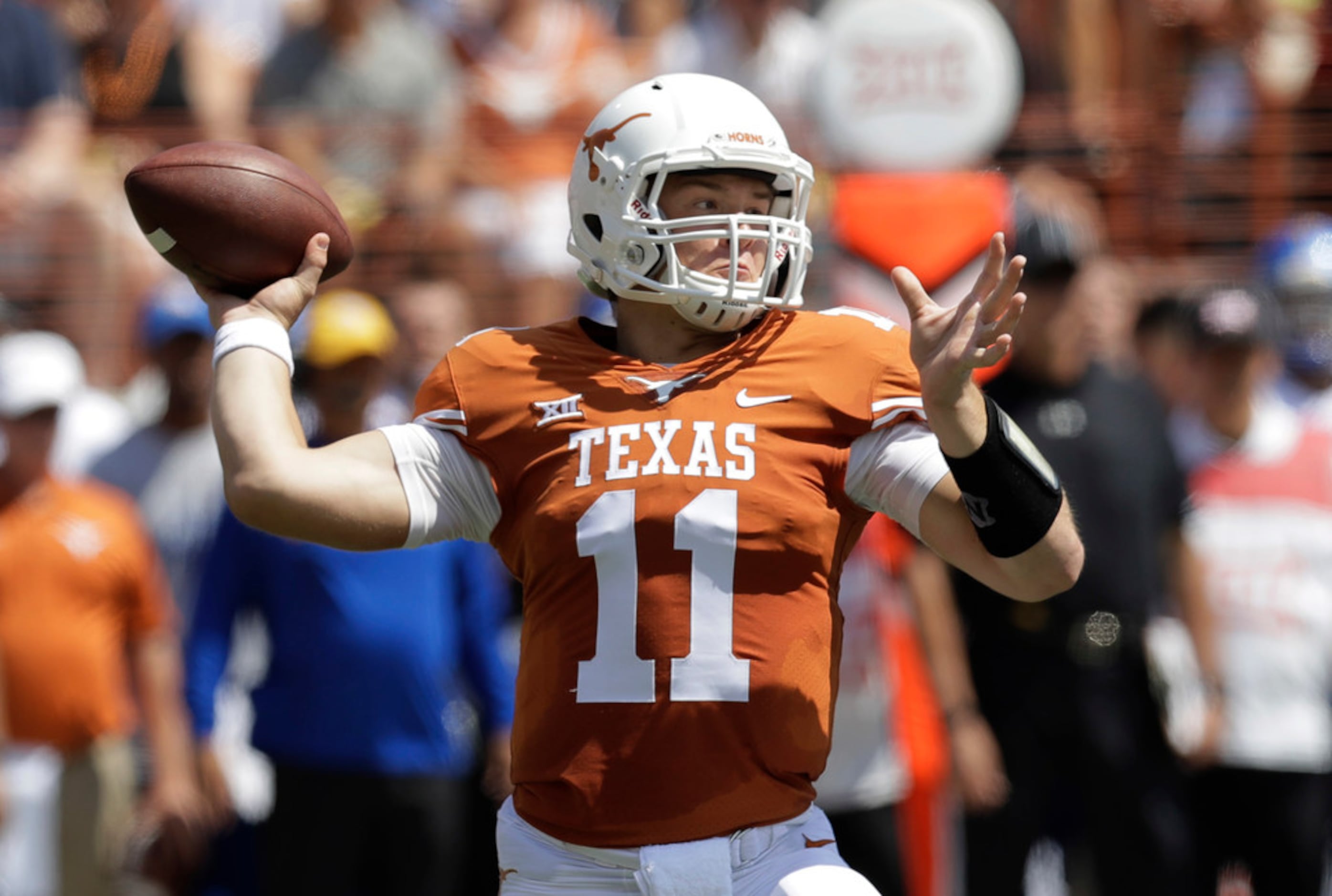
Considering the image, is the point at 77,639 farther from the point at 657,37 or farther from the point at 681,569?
the point at 657,37

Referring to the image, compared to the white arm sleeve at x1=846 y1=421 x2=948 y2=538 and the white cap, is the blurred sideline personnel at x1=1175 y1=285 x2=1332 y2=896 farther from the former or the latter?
the white cap

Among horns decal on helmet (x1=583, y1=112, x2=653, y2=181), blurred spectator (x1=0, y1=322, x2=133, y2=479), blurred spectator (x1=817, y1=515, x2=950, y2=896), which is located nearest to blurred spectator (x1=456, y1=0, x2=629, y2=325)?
blurred spectator (x1=0, y1=322, x2=133, y2=479)

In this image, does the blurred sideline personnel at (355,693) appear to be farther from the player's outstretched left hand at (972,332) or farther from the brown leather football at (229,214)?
the player's outstretched left hand at (972,332)

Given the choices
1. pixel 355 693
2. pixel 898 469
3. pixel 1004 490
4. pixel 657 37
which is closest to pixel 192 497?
pixel 355 693

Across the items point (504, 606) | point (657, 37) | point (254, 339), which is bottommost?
point (504, 606)

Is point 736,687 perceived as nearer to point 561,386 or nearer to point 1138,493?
point 561,386

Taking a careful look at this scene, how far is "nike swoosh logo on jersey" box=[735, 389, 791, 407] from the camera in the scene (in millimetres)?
3100

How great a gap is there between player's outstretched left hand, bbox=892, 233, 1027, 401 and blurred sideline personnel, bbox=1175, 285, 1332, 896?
11.7ft

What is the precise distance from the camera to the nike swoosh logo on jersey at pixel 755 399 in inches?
122

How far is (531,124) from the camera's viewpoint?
8.30 m

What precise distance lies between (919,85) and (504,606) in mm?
2359

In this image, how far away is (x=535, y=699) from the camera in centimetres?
311

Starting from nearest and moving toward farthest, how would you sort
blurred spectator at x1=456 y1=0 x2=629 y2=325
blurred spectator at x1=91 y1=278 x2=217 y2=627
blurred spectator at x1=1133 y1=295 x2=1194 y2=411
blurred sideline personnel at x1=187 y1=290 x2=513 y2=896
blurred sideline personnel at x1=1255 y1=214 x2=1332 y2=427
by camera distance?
blurred sideline personnel at x1=187 y1=290 x2=513 y2=896 → blurred spectator at x1=91 y1=278 x2=217 y2=627 → blurred sideline personnel at x1=1255 y1=214 x2=1332 y2=427 → blurred spectator at x1=1133 y1=295 x2=1194 y2=411 → blurred spectator at x1=456 y1=0 x2=629 y2=325

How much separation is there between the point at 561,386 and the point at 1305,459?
12.5 ft
